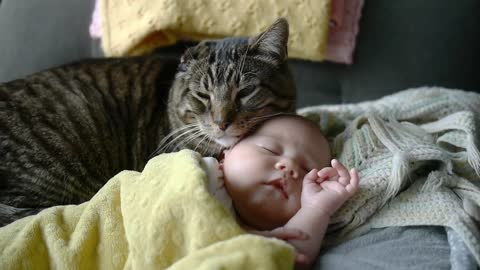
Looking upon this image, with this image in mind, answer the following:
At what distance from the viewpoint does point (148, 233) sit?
867mm

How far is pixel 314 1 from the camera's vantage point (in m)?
1.63

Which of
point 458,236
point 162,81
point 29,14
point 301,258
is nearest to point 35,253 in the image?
point 301,258

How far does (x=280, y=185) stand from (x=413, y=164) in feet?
1.05

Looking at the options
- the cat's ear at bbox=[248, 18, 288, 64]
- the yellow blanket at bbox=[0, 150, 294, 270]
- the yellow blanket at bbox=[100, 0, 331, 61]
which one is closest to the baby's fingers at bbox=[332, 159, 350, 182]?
the yellow blanket at bbox=[0, 150, 294, 270]

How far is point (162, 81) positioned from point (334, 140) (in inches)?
22.8

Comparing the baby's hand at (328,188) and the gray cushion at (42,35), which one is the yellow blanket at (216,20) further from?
the baby's hand at (328,188)

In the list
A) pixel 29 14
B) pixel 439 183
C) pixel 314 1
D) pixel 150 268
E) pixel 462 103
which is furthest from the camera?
pixel 29 14

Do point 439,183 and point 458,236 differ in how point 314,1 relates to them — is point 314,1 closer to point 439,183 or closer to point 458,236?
point 439,183

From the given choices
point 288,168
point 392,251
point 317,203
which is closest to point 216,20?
point 288,168

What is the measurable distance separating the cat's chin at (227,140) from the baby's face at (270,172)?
46 mm

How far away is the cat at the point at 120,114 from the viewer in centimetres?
120

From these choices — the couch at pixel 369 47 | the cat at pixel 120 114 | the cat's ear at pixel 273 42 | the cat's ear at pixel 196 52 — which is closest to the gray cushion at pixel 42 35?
the couch at pixel 369 47

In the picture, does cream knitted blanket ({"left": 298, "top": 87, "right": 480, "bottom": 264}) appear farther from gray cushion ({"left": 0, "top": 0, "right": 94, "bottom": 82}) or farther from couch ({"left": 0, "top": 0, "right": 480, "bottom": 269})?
gray cushion ({"left": 0, "top": 0, "right": 94, "bottom": 82})

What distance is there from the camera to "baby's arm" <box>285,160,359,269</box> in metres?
0.90
